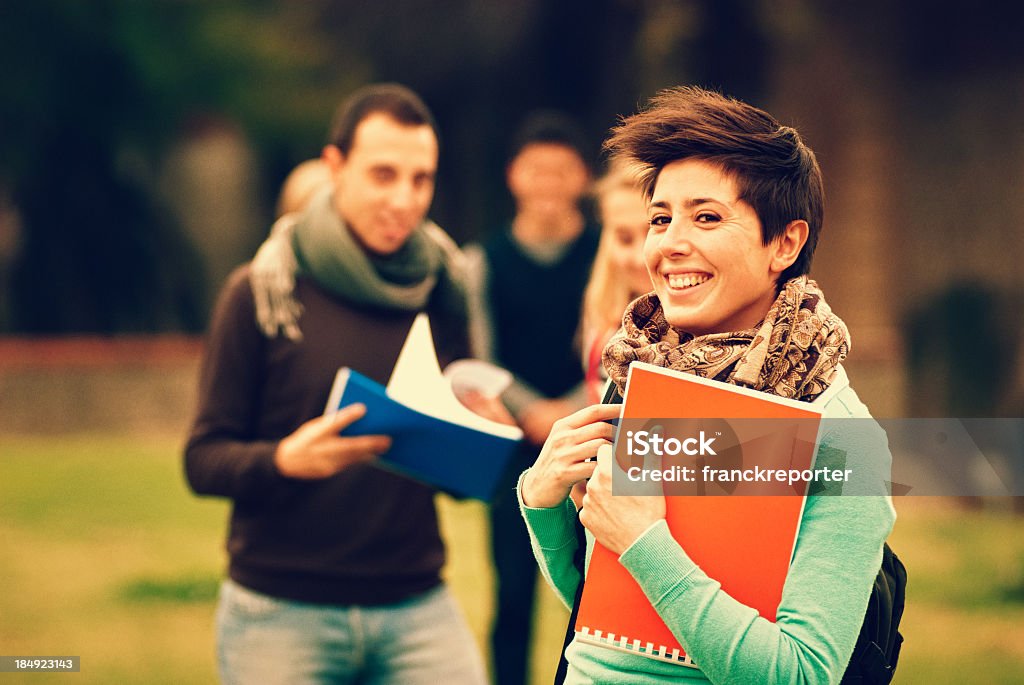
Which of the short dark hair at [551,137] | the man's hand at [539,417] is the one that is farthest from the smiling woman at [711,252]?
the short dark hair at [551,137]

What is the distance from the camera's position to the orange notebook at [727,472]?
1.70 metres

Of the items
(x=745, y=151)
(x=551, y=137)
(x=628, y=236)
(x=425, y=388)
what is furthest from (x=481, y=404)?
(x=551, y=137)

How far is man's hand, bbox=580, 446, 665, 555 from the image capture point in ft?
5.66

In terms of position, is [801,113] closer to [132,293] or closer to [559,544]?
[132,293]

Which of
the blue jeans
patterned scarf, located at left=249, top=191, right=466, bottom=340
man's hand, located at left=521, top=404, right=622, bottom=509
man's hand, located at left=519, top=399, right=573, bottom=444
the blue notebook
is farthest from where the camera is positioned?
man's hand, located at left=519, top=399, right=573, bottom=444

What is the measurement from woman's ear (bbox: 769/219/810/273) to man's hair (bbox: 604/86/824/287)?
0.01 metres

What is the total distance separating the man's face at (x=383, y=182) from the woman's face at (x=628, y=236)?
656 millimetres

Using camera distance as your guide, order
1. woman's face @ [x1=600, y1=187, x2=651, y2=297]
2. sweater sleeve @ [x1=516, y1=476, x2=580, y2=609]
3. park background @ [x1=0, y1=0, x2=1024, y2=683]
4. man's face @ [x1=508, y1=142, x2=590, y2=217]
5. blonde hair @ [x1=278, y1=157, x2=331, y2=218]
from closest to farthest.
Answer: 1. sweater sleeve @ [x1=516, y1=476, x2=580, y2=609]
2. woman's face @ [x1=600, y1=187, x2=651, y2=297]
3. blonde hair @ [x1=278, y1=157, x2=331, y2=218]
4. man's face @ [x1=508, y1=142, x2=590, y2=217]
5. park background @ [x1=0, y1=0, x2=1024, y2=683]

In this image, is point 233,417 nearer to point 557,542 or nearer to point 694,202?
point 557,542

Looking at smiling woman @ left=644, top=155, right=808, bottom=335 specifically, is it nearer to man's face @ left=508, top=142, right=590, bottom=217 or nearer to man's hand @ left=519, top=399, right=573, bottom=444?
man's hand @ left=519, top=399, right=573, bottom=444

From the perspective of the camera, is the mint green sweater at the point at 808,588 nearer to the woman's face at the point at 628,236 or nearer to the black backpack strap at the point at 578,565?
the black backpack strap at the point at 578,565

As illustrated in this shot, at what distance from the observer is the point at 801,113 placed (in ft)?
38.1


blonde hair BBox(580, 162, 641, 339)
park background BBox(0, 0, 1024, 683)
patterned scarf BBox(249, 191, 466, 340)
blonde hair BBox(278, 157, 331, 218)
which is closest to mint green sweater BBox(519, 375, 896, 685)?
patterned scarf BBox(249, 191, 466, 340)

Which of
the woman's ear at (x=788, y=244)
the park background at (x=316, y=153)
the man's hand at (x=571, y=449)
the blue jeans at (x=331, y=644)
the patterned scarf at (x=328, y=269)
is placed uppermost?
the park background at (x=316, y=153)
